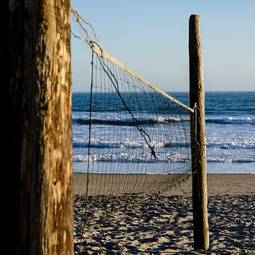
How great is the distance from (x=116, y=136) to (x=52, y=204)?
76.1 feet

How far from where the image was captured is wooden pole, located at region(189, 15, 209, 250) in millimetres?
5836

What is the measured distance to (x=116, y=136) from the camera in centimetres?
2491

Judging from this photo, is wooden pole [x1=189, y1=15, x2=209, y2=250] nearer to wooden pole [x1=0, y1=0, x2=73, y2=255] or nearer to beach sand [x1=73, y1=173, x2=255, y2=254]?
beach sand [x1=73, y1=173, x2=255, y2=254]

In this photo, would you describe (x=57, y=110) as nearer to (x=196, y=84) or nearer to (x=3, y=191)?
(x=3, y=191)

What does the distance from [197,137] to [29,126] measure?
4426 millimetres

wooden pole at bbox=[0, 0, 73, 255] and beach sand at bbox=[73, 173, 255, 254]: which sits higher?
wooden pole at bbox=[0, 0, 73, 255]

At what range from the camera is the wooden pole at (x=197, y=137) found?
5.84 m

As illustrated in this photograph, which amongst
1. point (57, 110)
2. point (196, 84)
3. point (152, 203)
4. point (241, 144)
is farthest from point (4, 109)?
point (241, 144)

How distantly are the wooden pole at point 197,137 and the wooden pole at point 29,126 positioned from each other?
4.23 metres

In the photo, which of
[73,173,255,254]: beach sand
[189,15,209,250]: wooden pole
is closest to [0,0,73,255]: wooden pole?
[73,173,255,254]: beach sand

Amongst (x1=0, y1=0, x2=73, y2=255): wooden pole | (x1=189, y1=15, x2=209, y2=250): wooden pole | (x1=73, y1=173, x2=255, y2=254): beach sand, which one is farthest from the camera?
(x1=73, y1=173, x2=255, y2=254): beach sand

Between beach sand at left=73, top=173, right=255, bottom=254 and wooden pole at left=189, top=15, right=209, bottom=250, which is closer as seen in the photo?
wooden pole at left=189, top=15, right=209, bottom=250

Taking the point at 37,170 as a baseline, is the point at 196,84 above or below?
above

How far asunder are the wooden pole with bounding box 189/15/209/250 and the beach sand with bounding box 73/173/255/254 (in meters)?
0.32
